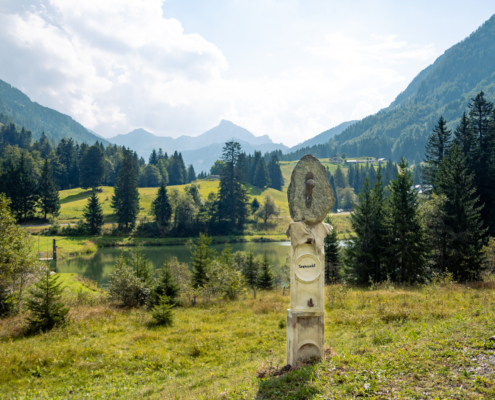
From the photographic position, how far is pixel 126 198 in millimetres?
70250

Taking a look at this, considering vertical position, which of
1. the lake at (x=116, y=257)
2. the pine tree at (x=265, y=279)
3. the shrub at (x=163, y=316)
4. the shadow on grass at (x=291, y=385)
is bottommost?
the lake at (x=116, y=257)

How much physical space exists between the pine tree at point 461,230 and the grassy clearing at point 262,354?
5.80 meters

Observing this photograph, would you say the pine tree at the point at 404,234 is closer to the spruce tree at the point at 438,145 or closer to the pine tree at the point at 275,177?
the spruce tree at the point at 438,145

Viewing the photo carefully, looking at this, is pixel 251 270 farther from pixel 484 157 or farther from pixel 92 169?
pixel 92 169

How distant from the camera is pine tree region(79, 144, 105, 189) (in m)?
97.8

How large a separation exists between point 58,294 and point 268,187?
358 feet

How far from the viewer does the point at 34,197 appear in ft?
217

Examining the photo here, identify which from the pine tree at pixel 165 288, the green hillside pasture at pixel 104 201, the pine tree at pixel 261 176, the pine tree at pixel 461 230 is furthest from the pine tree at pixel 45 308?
the pine tree at pixel 261 176

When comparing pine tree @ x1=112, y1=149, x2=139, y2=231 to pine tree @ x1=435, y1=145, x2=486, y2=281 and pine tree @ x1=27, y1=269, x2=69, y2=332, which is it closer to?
pine tree @ x1=27, y1=269, x2=69, y2=332

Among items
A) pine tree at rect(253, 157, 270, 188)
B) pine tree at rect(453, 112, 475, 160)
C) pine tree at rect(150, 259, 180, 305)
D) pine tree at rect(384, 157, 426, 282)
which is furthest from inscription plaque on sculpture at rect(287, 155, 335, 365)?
pine tree at rect(253, 157, 270, 188)

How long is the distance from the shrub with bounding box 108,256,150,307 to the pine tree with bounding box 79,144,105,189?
88689mm

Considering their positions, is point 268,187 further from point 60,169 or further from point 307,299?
point 307,299

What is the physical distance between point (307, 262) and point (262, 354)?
12.4 feet

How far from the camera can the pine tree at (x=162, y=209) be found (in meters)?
70.1
